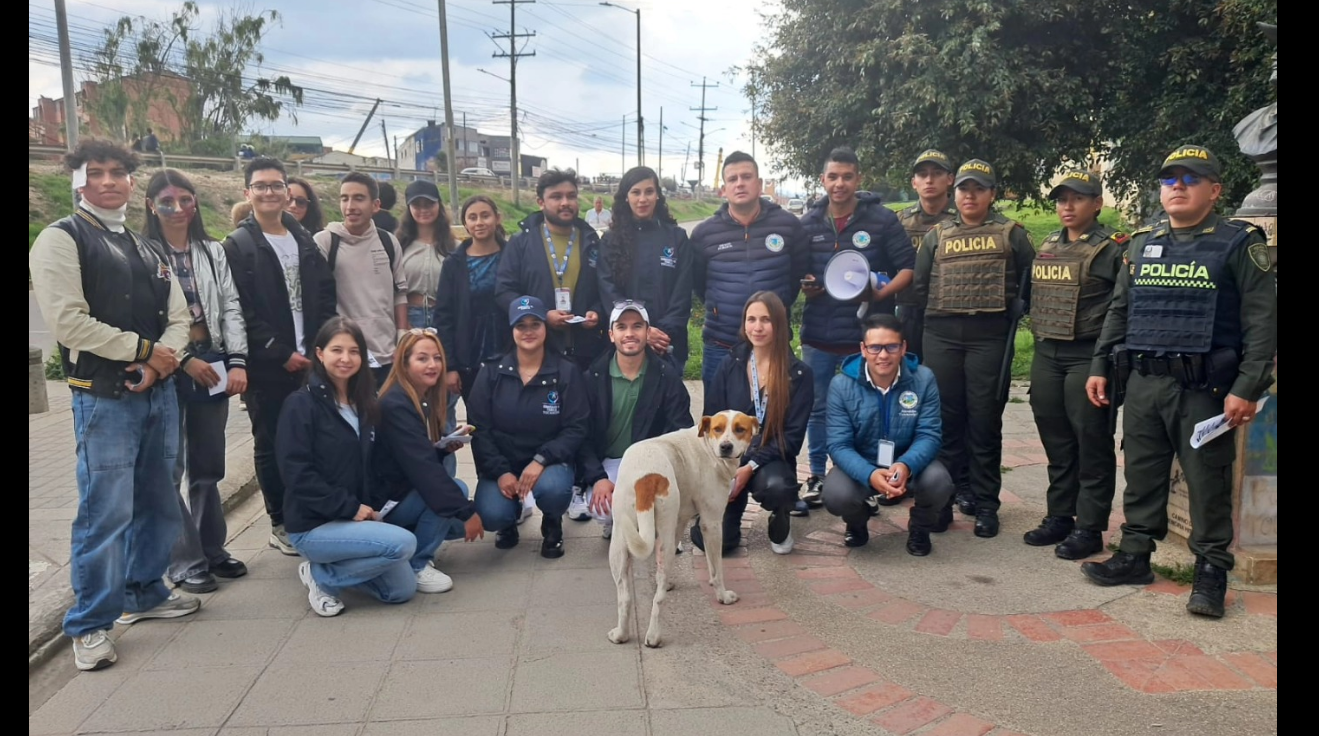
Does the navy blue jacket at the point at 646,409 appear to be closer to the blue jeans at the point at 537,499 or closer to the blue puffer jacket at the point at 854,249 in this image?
the blue jeans at the point at 537,499

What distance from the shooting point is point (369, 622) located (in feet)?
13.4

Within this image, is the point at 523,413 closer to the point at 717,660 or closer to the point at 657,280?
the point at 657,280

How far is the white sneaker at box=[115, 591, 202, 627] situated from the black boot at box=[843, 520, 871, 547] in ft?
11.3

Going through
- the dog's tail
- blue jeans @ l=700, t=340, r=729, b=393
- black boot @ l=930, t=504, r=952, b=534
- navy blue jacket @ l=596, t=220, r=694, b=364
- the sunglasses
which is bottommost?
black boot @ l=930, t=504, r=952, b=534

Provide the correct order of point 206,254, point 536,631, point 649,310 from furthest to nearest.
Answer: point 649,310
point 206,254
point 536,631

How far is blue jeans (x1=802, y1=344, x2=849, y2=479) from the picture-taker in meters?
5.84

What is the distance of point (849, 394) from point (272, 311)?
3.27 meters

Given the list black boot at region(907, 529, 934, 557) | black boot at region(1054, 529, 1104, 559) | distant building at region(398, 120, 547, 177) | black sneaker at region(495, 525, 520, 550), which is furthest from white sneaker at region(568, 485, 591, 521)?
distant building at region(398, 120, 547, 177)

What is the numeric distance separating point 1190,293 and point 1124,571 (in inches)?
55.6

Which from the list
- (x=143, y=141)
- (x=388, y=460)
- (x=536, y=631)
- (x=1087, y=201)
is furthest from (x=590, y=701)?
(x=143, y=141)

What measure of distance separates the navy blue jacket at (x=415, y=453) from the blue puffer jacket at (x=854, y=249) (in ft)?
8.55

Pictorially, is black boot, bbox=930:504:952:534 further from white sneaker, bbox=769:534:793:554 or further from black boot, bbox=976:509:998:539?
white sneaker, bbox=769:534:793:554

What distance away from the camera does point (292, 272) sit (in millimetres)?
4926

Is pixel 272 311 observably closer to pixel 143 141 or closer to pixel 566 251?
pixel 566 251
